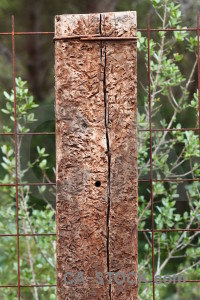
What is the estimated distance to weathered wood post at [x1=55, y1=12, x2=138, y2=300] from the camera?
1.97 metres

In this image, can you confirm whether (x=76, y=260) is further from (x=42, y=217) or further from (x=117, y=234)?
(x=42, y=217)

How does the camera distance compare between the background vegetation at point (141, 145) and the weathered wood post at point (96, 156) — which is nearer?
the weathered wood post at point (96, 156)

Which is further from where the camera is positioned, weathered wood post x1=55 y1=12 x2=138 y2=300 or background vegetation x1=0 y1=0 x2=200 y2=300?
background vegetation x1=0 y1=0 x2=200 y2=300

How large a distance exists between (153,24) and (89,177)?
378 centimetres

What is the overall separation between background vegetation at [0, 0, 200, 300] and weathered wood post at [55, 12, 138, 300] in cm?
119

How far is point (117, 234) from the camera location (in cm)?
198

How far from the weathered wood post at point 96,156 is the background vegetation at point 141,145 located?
1.19 metres

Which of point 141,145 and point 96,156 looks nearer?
point 96,156

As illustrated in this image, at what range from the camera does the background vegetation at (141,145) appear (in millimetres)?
3434

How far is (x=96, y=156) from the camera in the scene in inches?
77.4

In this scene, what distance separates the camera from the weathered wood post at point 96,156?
1968 millimetres

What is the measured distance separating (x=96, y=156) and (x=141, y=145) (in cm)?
153

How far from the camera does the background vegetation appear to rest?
3434mm

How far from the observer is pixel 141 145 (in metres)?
3.48
